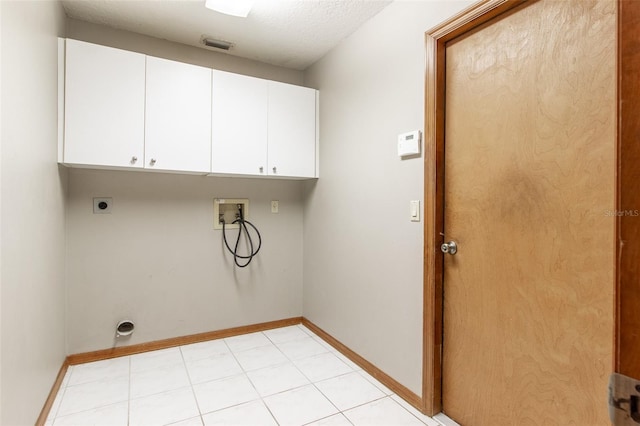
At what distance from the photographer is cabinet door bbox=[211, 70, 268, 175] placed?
100 inches

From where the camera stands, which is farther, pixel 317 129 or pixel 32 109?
pixel 317 129

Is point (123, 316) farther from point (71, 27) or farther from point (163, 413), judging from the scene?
point (71, 27)

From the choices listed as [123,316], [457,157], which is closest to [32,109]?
[123,316]

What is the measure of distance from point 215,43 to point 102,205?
1.56 meters

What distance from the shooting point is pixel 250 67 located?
9.86ft

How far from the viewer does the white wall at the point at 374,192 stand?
1.94 metres

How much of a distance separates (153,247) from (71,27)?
1.70 metres

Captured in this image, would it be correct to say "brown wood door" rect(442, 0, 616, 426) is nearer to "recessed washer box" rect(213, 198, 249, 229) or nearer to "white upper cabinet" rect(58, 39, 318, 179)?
"white upper cabinet" rect(58, 39, 318, 179)

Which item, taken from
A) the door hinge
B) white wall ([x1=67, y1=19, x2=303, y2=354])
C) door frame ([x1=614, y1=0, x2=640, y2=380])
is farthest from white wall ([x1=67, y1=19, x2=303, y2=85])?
the door hinge

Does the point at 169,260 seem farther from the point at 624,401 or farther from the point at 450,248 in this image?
the point at 624,401

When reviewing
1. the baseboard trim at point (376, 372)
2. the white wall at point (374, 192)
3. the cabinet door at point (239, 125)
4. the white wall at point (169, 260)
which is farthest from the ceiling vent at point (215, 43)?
the baseboard trim at point (376, 372)

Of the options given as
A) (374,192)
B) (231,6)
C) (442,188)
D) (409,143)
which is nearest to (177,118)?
(231,6)

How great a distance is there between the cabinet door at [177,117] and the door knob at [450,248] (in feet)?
5.81

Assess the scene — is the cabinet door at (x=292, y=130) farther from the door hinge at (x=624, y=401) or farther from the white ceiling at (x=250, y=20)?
the door hinge at (x=624, y=401)
